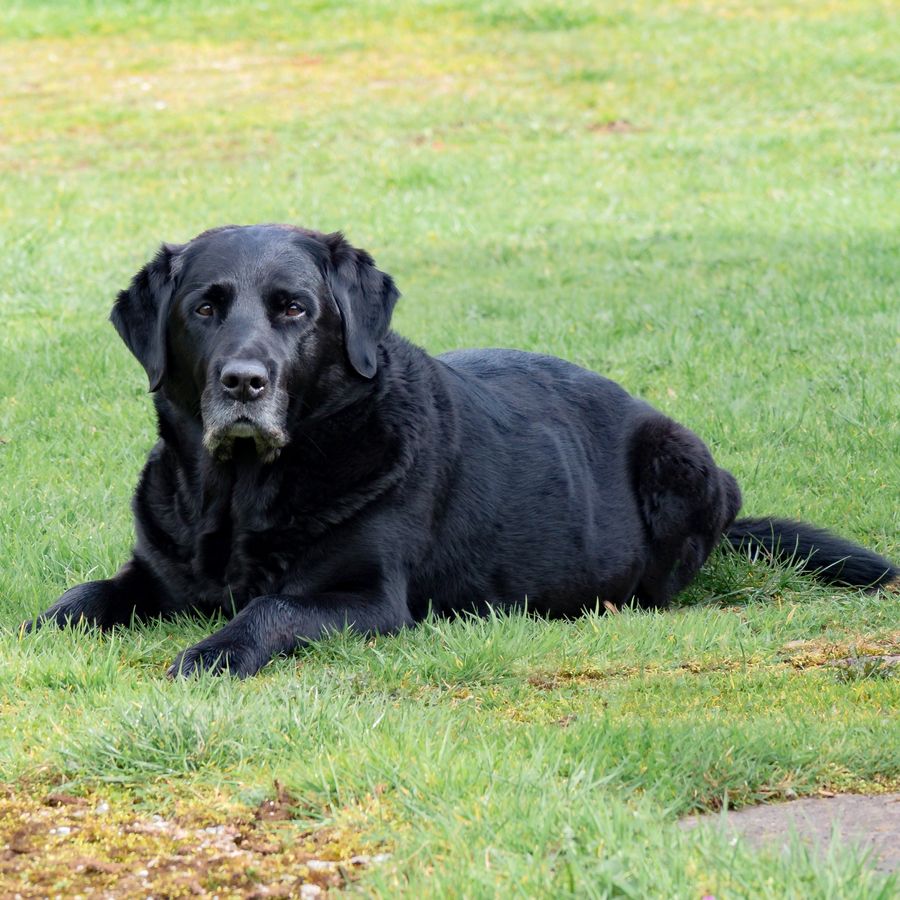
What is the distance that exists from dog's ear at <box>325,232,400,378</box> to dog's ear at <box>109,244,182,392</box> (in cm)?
61

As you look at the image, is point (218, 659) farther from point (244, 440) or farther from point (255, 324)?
point (255, 324)

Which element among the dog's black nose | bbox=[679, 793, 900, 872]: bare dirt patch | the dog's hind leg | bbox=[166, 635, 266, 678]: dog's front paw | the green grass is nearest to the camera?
bbox=[679, 793, 900, 872]: bare dirt patch

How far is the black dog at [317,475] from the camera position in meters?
5.03

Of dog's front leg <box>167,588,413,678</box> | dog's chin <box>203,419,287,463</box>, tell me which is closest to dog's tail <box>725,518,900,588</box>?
dog's front leg <box>167,588,413,678</box>

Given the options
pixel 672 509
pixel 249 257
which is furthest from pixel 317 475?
pixel 672 509

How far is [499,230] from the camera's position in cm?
1420

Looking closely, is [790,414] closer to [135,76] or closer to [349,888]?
[349,888]

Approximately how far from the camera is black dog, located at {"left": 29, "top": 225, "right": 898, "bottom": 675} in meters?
5.03

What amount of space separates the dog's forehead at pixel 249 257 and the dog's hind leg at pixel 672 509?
190cm

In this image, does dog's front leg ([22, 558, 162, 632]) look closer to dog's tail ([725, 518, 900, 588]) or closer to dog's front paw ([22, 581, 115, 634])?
dog's front paw ([22, 581, 115, 634])

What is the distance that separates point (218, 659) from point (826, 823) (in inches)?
82.3

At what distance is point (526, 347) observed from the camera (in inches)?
375

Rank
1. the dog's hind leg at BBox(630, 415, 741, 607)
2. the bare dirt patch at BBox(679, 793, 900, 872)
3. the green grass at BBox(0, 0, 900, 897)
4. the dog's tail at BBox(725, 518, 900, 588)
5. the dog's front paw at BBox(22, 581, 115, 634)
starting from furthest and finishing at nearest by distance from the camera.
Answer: the dog's hind leg at BBox(630, 415, 741, 607), the dog's tail at BBox(725, 518, 900, 588), the dog's front paw at BBox(22, 581, 115, 634), the green grass at BBox(0, 0, 900, 897), the bare dirt patch at BBox(679, 793, 900, 872)

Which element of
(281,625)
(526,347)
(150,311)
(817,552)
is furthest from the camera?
(526,347)
